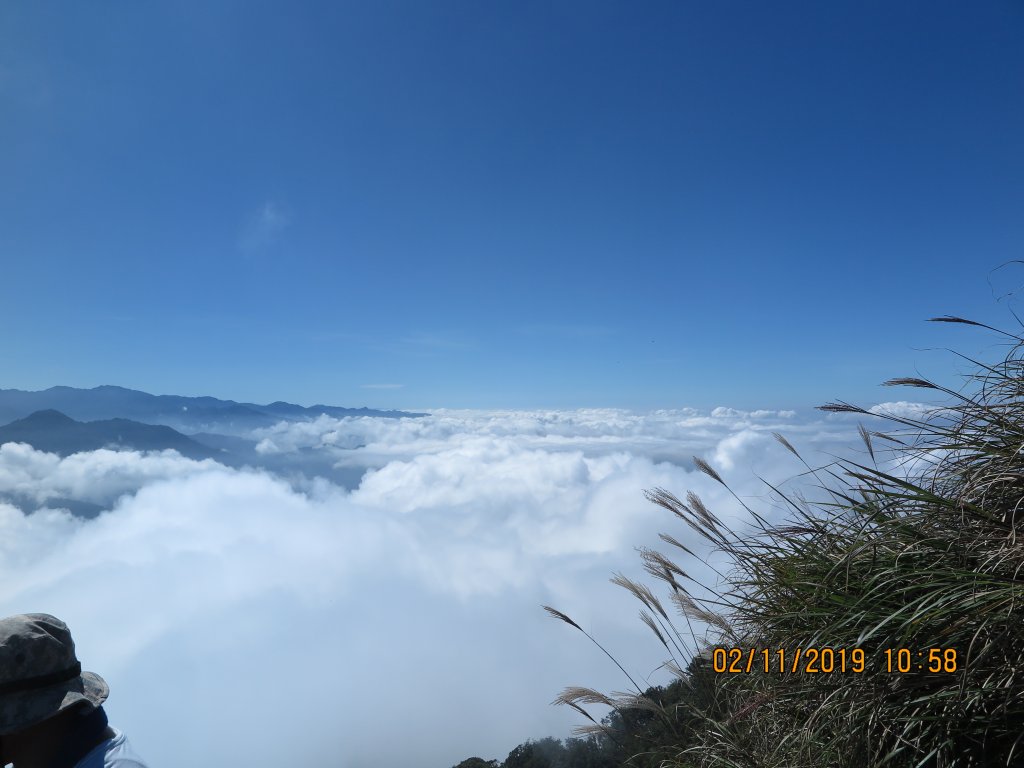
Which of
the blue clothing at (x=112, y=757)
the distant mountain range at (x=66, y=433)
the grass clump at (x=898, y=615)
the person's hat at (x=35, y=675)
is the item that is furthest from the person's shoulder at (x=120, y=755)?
the distant mountain range at (x=66, y=433)

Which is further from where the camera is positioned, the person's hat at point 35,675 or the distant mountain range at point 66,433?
the distant mountain range at point 66,433

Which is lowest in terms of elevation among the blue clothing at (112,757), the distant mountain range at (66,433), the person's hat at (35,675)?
the distant mountain range at (66,433)

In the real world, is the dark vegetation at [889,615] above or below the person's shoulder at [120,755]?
above

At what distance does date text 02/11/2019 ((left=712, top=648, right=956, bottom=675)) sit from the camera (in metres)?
1.69

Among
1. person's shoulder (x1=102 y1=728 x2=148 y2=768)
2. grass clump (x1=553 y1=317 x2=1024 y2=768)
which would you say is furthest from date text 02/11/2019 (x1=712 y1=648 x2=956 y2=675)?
person's shoulder (x1=102 y1=728 x2=148 y2=768)

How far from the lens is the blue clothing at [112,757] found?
5.84 ft

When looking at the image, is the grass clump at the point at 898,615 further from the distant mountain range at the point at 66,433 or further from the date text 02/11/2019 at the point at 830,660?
the distant mountain range at the point at 66,433

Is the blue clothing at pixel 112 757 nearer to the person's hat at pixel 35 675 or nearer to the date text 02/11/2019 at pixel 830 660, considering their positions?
the person's hat at pixel 35 675

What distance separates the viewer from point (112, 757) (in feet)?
5.94

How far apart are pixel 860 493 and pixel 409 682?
198188 mm

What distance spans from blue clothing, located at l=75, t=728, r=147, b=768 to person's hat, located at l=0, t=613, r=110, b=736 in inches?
6.1

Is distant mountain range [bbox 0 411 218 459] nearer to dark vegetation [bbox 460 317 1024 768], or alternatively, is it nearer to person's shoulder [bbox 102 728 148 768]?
person's shoulder [bbox 102 728 148 768]

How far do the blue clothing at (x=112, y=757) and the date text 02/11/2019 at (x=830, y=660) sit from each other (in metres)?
2.64

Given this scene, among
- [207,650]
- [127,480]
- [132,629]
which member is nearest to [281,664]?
[207,650]
